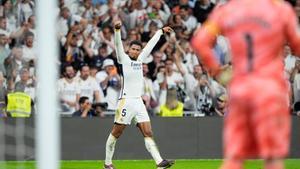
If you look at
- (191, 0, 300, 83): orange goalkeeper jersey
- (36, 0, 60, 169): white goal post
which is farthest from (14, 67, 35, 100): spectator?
(191, 0, 300, 83): orange goalkeeper jersey

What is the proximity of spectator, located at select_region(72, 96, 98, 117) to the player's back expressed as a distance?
11382mm

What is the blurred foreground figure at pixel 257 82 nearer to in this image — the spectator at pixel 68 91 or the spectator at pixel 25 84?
the spectator at pixel 25 84

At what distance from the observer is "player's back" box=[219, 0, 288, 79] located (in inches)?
293

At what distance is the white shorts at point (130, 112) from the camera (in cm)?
1509

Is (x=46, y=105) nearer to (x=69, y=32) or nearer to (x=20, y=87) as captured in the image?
(x=20, y=87)

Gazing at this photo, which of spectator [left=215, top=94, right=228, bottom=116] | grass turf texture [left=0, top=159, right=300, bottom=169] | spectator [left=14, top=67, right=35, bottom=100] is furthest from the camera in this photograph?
spectator [left=215, top=94, right=228, bottom=116]

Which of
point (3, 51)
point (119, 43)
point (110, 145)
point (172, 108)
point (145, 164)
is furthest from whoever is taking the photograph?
point (172, 108)

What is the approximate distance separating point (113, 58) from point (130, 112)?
4795 millimetres

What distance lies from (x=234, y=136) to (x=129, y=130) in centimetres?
1187

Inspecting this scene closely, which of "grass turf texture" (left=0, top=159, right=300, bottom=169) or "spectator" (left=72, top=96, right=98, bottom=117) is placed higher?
"spectator" (left=72, top=96, right=98, bottom=117)

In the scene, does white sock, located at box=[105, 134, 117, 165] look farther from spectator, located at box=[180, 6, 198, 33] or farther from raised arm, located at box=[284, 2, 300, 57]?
raised arm, located at box=[284, 2, 300, 57]

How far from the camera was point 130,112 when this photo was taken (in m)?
15.1

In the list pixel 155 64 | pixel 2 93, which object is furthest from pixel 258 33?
pixel 155 64

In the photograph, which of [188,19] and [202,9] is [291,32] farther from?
[202,9]
